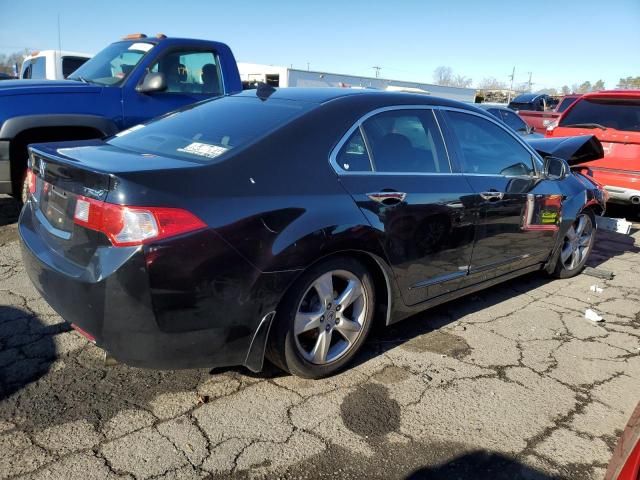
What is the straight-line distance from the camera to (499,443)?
8.42ft

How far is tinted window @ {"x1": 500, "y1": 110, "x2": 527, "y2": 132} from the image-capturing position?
11695mm

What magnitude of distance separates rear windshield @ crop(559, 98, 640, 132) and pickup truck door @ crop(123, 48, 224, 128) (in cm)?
560

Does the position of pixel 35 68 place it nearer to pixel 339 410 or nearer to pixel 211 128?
pixel 211 128

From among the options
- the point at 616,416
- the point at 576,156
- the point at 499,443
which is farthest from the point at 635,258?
the point at 499,443

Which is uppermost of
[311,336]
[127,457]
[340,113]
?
[340,113]

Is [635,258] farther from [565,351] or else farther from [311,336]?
[311,336]

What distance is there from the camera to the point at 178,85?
5.83 meters

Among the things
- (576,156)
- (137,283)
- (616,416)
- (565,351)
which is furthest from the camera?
(576,156)

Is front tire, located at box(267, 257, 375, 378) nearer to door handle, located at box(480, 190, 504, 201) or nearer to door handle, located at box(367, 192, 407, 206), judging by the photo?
door handle, located at box(367, 192, 407, 206)

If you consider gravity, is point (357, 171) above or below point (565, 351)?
above

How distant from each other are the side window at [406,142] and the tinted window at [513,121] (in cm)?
907

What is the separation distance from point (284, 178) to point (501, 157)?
2246 millimetres

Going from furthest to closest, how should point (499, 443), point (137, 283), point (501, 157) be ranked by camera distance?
point (501, 157) < point (499, 443) < point (137, 283)

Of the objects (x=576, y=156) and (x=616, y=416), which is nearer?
(x=616, y=416)
